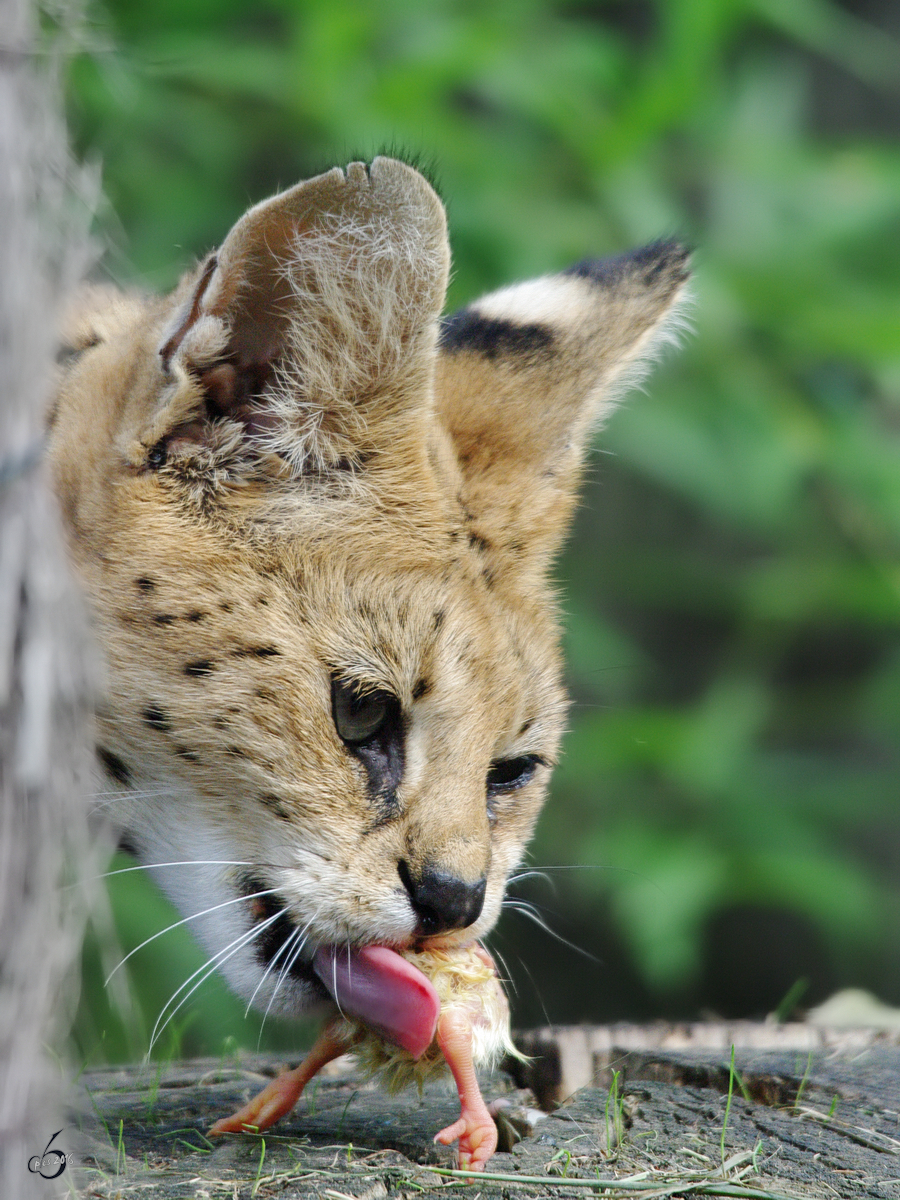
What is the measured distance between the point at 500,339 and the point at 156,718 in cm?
148

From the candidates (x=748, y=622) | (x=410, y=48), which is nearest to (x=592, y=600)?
(x=748, y=622)

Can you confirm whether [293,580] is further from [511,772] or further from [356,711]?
[511,772]

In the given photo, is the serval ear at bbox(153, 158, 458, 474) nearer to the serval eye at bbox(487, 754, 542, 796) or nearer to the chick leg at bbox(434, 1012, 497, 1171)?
the serval eye at bbox(487, 754, 542, 796)

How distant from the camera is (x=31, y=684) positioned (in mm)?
1930

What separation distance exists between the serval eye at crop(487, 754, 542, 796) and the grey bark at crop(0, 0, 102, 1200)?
1.29m

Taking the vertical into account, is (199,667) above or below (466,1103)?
above

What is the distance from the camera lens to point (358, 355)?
9.70 feet

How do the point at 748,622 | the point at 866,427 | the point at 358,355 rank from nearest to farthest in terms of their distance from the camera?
the point at 358,355
the point at 866,427
the point at 748,622

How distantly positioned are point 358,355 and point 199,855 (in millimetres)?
1164

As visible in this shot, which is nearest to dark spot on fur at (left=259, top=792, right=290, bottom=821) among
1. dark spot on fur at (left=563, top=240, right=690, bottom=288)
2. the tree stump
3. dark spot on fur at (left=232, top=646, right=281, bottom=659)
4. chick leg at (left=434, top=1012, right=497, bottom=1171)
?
dark spot on fur at (left=232, top=646, right=281, bottom=659)

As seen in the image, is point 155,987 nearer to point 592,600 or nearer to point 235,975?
point 235,975

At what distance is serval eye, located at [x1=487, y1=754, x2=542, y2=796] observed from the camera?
3201 mm

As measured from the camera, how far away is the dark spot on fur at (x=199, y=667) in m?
2.80

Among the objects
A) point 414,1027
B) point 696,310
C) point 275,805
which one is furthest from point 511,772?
point 696,310
